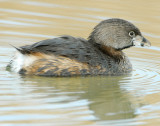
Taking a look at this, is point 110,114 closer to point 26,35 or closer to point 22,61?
point 22,61

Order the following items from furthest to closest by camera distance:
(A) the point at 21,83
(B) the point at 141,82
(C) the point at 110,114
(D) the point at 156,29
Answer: (D) the point at 156,29, (B) the point at 141,82, (A) the point at 21,83, (C) the point at 110,114

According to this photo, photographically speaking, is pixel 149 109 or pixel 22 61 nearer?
pixel 149 109

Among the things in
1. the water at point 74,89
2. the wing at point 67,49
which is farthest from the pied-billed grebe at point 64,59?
the water at point 74,89

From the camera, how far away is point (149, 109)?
271 inches

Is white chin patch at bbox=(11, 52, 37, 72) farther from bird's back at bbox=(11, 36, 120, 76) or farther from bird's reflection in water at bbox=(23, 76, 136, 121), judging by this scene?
bird's reflection in water at bbox=(23, 76, 136, 121)

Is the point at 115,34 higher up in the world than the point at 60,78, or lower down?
higher up

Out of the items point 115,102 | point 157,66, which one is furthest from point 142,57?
point 115,102

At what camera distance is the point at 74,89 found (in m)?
7.66

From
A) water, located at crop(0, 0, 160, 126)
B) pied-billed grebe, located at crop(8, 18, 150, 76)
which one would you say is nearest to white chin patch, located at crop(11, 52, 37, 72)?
pied-billed grebe, located at crop(8, 18, 150, 76)

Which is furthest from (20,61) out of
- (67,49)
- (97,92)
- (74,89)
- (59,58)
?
(97,92)

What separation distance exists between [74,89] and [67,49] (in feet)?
2.56

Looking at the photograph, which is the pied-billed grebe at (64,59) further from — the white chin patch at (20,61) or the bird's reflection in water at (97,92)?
the bird's reflection in water at (97,92)

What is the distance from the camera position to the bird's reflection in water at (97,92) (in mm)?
6734

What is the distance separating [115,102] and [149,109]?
21.1 inches
